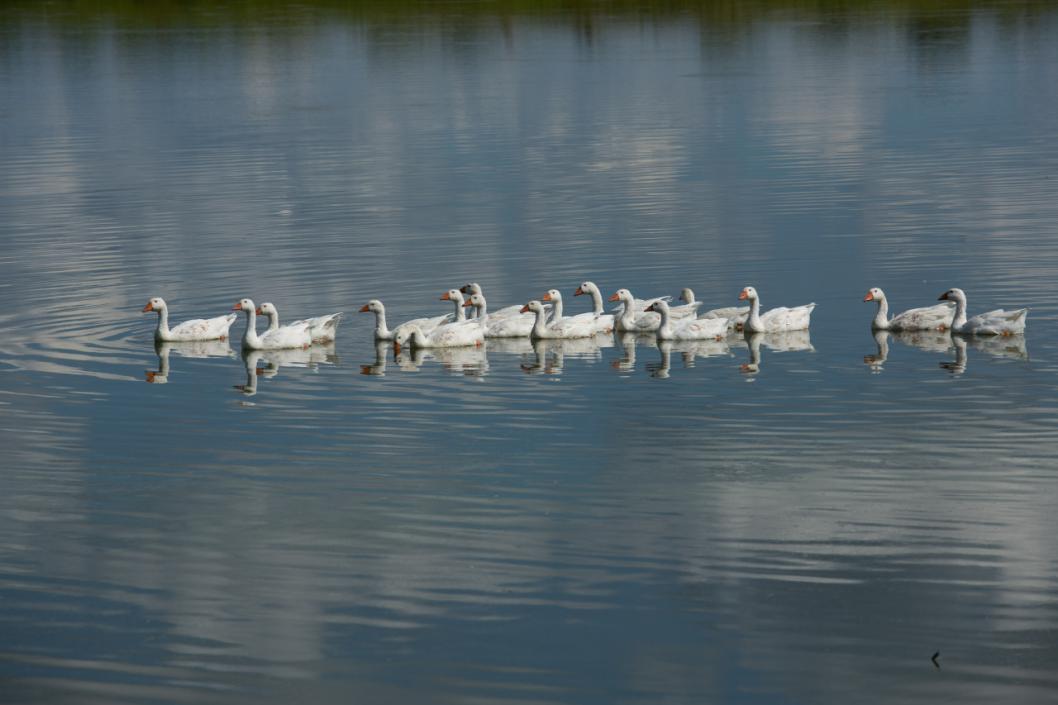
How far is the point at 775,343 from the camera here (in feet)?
92.0

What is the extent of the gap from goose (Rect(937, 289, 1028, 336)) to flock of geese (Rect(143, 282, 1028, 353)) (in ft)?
0.05

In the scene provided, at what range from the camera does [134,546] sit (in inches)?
711

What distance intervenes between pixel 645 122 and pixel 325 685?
49.2 metres

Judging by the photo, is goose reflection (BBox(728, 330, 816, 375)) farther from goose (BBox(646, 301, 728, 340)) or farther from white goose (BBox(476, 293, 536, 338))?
white goose (BBox(476, 293, 536, 338))

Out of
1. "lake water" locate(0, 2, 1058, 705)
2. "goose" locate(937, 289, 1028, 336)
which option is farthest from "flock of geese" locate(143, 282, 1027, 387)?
"lake water" locate(0, 2, 1058, 705)

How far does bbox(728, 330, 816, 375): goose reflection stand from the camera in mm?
27136

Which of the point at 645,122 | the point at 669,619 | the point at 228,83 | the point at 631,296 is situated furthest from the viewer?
the point at 228,83

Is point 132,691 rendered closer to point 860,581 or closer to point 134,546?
point 134,546

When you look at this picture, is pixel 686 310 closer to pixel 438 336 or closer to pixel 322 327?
pixel 438 336

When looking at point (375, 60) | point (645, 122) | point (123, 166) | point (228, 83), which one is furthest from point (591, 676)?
point (375, 60)

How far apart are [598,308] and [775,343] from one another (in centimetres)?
401

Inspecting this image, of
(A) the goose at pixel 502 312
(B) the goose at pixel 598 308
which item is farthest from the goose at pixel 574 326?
(A) the goose at pixel 502 312

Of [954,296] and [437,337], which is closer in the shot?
[437,337]

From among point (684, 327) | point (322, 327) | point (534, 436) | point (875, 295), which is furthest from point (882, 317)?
point (322, 327)
